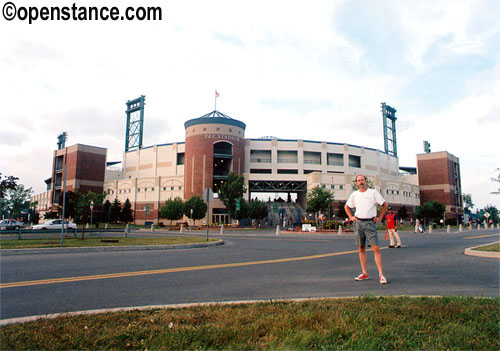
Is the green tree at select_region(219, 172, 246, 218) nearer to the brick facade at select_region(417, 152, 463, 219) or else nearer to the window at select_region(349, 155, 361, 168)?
the window at select_region(349, 155, 361, 168)

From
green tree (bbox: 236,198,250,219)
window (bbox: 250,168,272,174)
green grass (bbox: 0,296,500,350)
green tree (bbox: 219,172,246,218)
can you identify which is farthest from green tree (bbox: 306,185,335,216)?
green grass (bbox: 0,296,500,350)

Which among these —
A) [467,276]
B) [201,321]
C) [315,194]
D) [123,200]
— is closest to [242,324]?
[201,321]

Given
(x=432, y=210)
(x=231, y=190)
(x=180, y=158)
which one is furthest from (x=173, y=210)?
(x=432, y=210)

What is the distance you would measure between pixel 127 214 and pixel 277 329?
222 ft

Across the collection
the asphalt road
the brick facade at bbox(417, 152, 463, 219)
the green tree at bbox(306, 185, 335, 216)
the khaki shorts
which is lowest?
the asphalt road

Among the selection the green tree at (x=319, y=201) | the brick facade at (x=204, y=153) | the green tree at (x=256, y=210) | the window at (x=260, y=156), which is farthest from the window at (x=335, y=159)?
the green tree at (x=319, y=201)

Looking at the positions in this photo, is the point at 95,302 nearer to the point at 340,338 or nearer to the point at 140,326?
the point at 140,326

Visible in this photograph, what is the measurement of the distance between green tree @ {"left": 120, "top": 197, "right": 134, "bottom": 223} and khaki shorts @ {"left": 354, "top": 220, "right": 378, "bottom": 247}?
64.5 meters

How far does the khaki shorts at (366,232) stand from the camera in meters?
6.30

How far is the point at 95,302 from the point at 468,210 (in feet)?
462

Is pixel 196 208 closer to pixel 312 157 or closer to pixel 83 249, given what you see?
pixel 312 157

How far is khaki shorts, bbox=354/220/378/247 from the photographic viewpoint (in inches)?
248

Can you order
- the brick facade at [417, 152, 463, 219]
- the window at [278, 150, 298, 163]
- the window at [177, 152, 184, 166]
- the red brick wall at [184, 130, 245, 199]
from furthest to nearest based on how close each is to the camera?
the brick facade at [417, 152, 463, 219]
the window at [177, 152, 184, 166]
the window at [278, 150, 298, 163]
the red brick wall at [184, 130, 245, 199]

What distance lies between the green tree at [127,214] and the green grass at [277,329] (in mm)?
65974
